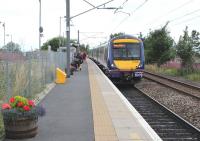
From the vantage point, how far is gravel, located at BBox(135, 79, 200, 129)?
13.7 metres

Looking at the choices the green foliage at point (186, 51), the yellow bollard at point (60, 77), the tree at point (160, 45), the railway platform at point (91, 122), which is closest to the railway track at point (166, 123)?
the railway platform at point (91, 122)

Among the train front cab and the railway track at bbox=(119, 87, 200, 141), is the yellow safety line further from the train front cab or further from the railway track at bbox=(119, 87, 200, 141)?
the train front cab

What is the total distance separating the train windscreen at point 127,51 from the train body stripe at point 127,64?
27 cm

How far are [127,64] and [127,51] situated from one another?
1028 millimetres

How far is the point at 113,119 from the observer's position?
1033 cm

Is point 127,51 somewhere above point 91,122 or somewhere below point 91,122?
above

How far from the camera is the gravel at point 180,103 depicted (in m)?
13.7

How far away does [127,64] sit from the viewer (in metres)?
25.0

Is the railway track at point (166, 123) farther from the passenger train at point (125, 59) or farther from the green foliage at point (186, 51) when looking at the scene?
the green foliage at point (186, 51)

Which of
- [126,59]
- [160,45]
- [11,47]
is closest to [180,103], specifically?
[11,47]

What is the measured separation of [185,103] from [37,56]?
6.16m

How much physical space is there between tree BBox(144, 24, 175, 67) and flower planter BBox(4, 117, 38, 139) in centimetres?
3585

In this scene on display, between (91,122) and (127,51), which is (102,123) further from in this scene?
(127,51)

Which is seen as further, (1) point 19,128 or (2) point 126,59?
(2) point 126,59
